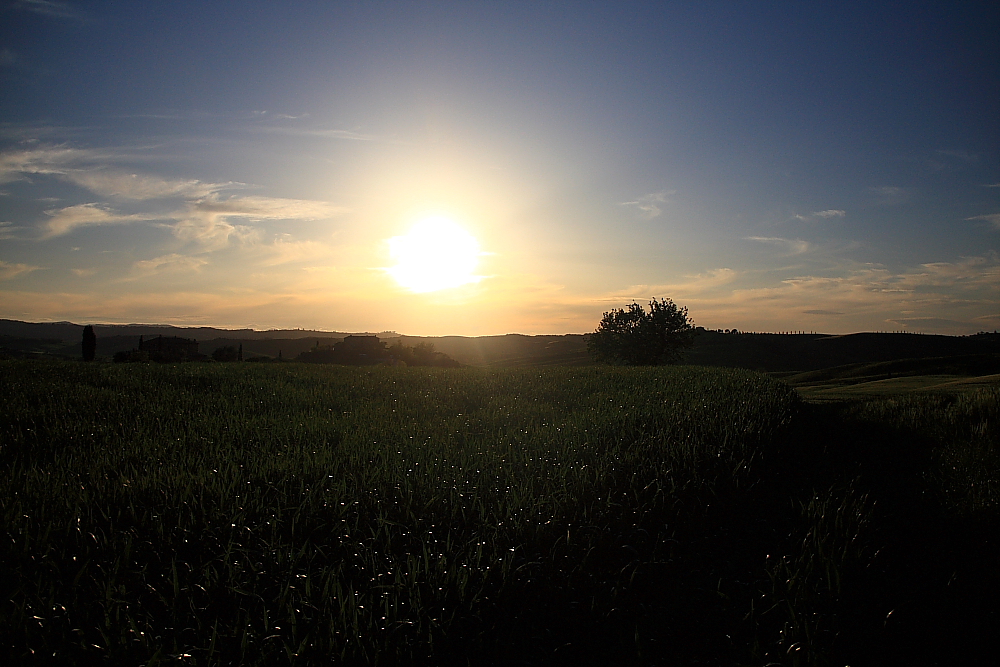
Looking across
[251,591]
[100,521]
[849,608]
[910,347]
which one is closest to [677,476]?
[849,608]

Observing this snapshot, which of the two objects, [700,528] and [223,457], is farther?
[223,457]

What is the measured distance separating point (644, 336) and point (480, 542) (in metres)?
41.9

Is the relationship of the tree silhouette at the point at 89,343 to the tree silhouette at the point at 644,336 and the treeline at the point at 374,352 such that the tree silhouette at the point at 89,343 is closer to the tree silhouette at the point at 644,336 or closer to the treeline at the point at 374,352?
the treeline at the point at 374,352

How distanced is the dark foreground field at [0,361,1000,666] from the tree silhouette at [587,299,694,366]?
34.8m

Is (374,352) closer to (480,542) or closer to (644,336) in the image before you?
(644,336)

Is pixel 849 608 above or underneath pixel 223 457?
underneath

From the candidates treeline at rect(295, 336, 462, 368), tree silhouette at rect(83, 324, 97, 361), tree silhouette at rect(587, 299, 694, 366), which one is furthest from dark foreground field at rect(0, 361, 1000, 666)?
tree silhouette at rect(587, 299, 694, 366)

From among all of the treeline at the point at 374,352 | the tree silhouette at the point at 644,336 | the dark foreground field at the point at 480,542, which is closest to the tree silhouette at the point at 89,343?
the treeline at the point at 374,352

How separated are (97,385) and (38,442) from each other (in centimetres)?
565

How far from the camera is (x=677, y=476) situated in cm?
735

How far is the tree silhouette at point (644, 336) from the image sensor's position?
45406 mm

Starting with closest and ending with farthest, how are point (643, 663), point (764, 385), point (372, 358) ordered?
point (643, 663) < point (764, 385) < point (372, 358)

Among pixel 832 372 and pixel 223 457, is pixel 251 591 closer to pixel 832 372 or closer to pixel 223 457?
pixel 223 457

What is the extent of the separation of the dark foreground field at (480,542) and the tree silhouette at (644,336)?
34812 mm
